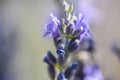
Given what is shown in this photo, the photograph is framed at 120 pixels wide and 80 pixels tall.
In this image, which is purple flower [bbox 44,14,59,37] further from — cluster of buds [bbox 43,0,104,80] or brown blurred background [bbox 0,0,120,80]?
brown blurred background [bbox 0,0,120,80]

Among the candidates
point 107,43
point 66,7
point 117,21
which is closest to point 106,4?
point 117,21

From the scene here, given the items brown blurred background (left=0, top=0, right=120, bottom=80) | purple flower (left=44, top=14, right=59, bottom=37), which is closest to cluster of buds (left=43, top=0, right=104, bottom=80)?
purple flower (left=44, top=14, right=59, bottom=37)

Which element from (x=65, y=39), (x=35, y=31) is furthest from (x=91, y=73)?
(x=35, y=31)

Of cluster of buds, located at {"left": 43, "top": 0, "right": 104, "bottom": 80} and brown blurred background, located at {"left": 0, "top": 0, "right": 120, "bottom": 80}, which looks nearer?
cluster of buds, located at {"left": 43, "top": 0, "right": 104, "bottom": 80}

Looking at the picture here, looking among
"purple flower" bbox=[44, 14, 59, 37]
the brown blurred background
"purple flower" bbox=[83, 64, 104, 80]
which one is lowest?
"purple flower" bbox=[83, 64, 104, 80]

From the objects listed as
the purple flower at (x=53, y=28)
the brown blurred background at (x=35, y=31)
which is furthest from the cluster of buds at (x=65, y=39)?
the brown blurred background at (x=35, y=31)

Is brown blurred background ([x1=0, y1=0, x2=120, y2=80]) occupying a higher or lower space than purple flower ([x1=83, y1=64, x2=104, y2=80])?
higher

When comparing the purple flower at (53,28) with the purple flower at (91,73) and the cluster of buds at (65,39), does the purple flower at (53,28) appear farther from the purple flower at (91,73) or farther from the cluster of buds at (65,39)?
the purple flower at (91,73)

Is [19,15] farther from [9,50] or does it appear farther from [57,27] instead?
[57,27]
